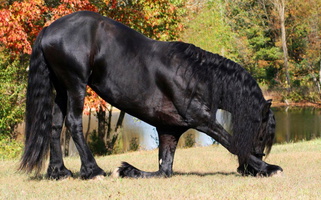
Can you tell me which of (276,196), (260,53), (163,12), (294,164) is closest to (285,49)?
(260,53)

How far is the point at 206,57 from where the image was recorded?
5.71 meters

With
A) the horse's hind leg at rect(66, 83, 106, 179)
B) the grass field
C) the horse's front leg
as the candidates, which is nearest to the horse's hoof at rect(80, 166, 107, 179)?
the horse's hind leg at rect(66, 83, 106, 179)

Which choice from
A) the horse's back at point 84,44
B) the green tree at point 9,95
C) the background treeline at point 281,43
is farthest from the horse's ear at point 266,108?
the background treeline at point 281,43

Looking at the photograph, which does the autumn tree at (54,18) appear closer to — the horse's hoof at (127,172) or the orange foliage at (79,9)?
the orange foliage at (79,9)

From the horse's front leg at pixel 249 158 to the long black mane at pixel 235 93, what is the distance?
0.09 metres

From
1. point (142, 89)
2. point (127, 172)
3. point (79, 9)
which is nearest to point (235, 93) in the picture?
point (142, 89)

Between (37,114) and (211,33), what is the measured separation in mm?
16804

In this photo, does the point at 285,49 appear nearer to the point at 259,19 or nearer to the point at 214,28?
the point at 259,19

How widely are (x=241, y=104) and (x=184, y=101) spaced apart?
0.70 m

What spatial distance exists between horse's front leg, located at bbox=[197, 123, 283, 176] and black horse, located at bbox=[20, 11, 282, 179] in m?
0.01

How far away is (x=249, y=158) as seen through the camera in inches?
215

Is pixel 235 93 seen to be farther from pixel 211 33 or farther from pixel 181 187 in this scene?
pixel 211 33

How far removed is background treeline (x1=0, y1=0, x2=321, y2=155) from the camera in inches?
479

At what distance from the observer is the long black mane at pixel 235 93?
5.37 metres
